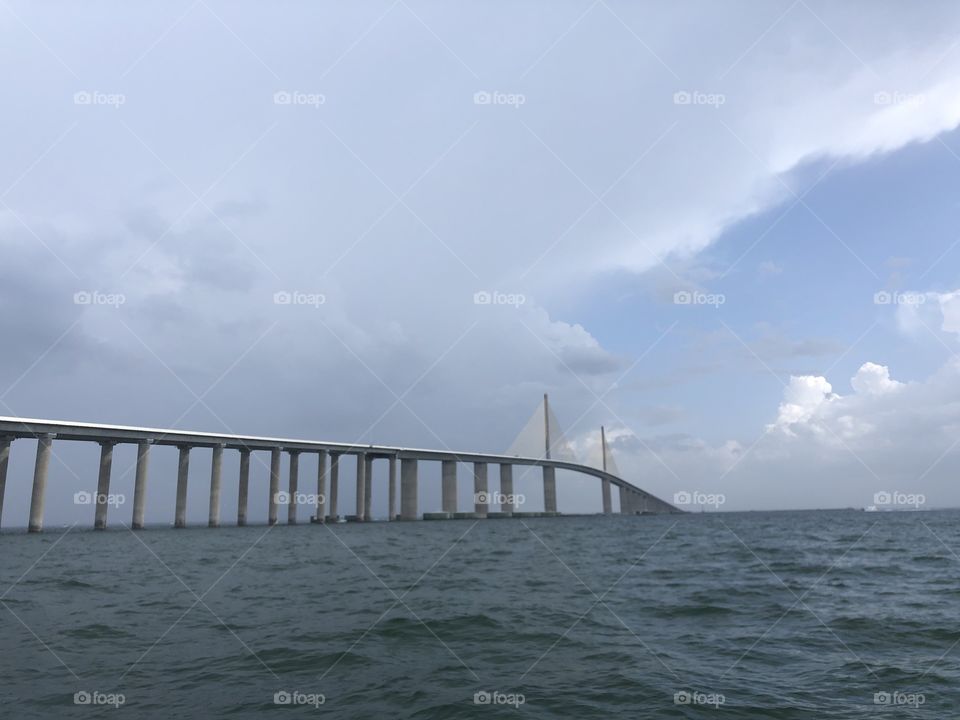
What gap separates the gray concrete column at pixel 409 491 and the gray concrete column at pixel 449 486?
7049 millimetres

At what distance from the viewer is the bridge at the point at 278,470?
74.9 meters

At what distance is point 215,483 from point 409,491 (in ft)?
143

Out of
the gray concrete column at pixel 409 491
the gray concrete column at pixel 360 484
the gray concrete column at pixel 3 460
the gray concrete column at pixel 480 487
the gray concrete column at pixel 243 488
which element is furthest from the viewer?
the gray concrete column at pixel 480 487

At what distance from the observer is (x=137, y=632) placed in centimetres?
1416

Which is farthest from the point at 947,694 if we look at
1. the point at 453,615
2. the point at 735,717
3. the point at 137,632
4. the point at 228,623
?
the point at 137,632

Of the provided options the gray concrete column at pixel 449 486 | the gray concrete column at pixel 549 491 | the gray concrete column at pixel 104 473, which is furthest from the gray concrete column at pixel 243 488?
the gray concrete column at pixel 549 491

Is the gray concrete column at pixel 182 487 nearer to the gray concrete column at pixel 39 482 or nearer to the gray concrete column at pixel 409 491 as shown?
the gray concrete column at pixel 39 482

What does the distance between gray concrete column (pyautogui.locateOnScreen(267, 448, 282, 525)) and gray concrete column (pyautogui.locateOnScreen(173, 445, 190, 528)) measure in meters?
14.5

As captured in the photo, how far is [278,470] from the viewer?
351ft

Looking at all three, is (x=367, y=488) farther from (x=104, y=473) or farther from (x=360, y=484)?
(x=104, y=473)

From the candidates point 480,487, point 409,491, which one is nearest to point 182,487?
point 409,491

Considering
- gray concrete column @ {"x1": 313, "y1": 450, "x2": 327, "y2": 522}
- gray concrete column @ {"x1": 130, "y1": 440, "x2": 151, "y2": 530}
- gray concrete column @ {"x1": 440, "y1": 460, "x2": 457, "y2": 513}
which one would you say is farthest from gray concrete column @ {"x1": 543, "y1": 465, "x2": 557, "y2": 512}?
gray concrete column @ {"x1": 130, "y1": 440, "x2": 151, "y2": 530}

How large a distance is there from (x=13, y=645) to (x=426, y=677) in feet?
29.2

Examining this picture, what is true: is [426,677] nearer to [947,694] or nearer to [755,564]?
[947,694]
